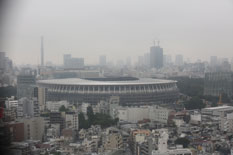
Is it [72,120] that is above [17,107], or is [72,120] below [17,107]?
below

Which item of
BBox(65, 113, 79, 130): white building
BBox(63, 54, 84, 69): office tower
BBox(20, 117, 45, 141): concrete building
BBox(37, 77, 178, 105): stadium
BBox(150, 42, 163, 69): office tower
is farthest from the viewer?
BBox(150, 42, 163, 69): office tower

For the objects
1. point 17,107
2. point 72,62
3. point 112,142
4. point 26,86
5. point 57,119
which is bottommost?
point 112,142

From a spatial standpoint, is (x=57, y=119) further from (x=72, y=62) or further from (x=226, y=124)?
(x=72, y=62)

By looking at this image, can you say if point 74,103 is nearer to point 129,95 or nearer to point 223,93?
point 129,95

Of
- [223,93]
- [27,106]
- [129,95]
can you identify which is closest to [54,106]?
[27,106]

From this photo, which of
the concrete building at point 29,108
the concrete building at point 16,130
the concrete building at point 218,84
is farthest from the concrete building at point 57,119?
the concrete building at point 218,84

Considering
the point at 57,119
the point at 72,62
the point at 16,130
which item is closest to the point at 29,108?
the point at 57,119

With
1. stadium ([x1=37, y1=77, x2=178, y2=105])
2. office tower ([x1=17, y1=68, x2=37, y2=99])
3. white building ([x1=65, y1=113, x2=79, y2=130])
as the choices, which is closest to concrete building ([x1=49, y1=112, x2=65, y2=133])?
white building ([x1=65, y1=113, x2=79, y2=130])

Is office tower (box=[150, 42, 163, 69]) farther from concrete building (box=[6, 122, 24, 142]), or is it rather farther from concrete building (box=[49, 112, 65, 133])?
concrete building (box=[6, 122, 24, 142])
